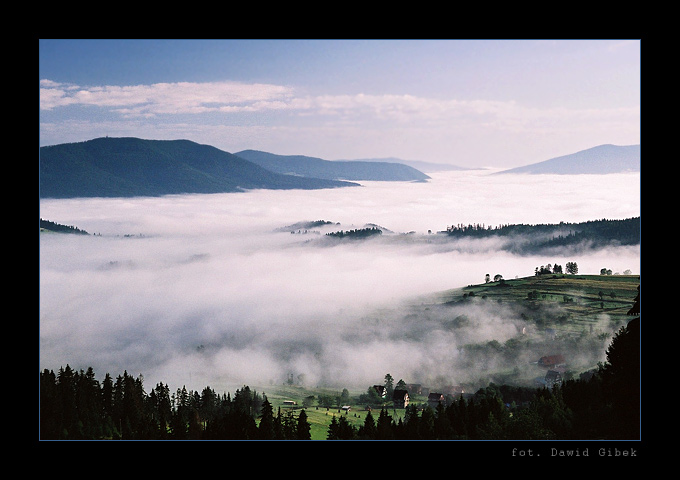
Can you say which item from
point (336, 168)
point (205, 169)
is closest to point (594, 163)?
point (336, 168)

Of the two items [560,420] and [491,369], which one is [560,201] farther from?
[560,420]

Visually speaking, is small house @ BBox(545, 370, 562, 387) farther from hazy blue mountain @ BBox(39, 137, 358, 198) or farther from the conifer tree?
hazy blue mountain @ BBox(39, 137, 358, 198)

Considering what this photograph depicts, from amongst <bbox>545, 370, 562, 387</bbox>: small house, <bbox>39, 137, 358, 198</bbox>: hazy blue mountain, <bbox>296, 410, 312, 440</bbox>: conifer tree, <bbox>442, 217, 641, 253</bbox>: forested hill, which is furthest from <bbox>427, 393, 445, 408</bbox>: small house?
<bbox>39, 137, 358, 198</bbox>: hazy blue mountain

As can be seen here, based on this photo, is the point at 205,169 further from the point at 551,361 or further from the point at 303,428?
the point at 551,361
